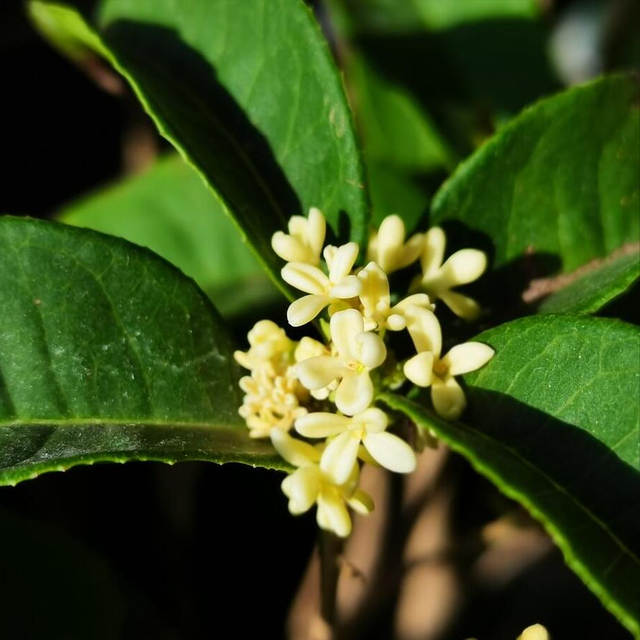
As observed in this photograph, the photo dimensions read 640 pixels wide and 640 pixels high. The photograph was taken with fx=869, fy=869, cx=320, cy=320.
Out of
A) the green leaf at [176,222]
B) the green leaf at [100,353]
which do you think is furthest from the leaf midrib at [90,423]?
the green leaf at [176,222]

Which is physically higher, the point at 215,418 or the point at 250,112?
the point at 250,112

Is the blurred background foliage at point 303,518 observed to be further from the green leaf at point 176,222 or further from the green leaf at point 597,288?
the green leaf at point 597,288

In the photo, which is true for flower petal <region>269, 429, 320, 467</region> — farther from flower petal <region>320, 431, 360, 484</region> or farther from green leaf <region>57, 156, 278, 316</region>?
green leaf <region>57, 156, 278, 316</region>

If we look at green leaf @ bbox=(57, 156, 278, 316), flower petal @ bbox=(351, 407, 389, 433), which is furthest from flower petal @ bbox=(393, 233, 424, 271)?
green leaf @ bbox=(57, 156, 278, 316)

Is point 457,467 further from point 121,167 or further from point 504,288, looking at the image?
point 121,167

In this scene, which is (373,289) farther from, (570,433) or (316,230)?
(570,433)

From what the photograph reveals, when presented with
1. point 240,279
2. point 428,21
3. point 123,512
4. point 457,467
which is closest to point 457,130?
point 428,21
